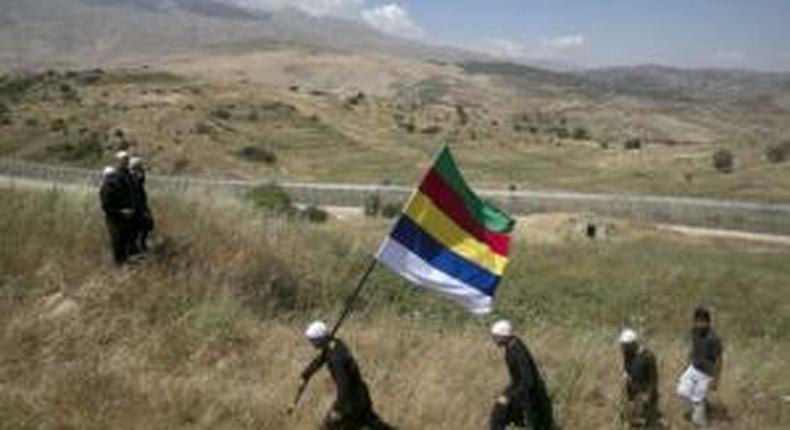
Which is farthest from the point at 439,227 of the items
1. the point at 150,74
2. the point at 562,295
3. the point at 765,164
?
the point at 150,74

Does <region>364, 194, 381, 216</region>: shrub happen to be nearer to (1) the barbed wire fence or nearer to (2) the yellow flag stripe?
(1) the barbed wire fence

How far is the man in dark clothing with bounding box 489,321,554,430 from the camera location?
11.5m

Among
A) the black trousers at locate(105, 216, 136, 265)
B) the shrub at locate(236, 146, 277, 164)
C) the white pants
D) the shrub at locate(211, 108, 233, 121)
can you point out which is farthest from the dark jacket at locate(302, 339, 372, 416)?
the shrub at locate(211, 108, 233, 121)

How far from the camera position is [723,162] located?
7362 cm

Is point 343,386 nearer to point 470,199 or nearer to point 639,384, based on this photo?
point 470,199

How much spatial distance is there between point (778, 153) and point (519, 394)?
6846 cm

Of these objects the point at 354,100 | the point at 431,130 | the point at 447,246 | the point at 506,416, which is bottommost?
the point at 354,100

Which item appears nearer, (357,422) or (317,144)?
(357,422)

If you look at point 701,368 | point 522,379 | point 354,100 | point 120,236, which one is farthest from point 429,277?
point 354,100

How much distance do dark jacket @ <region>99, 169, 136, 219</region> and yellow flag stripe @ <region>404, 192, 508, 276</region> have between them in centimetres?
486

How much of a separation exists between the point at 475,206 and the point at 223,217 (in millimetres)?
7096

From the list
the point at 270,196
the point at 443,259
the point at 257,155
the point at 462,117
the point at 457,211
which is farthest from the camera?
the point at 462,117

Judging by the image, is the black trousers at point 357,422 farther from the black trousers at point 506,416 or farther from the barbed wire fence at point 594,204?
the barbed wire fence at point 594,204

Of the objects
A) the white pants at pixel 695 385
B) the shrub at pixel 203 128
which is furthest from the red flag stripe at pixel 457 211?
the shrub at pixel 203 128
